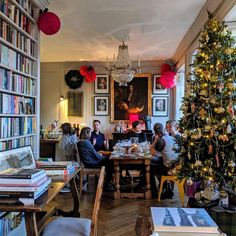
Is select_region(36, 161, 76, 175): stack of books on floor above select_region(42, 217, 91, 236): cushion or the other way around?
above

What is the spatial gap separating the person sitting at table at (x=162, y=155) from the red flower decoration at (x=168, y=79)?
2609 millimetres

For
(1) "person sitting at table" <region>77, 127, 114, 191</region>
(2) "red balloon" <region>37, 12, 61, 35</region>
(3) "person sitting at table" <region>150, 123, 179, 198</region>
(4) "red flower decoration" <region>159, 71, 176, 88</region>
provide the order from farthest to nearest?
(4) "red flower decoration" <region>159, 71, 176, 88</region> → (1) "person sitting at table" <region>77, 127, 114, 191</region> → (3) "person sitting at table" <region>150, 123, 179, 198</region> → (2) "red balloon" <region>37, 12, 61, 35</region>

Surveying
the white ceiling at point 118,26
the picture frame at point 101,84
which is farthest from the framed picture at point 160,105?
the picture frame at point 101,84

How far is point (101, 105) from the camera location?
25.5ft

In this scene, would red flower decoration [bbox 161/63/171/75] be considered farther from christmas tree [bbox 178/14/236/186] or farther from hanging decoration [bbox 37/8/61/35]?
christmas tree [bbox 178/14/236/186]

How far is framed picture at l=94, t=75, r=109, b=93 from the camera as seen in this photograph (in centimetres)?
776

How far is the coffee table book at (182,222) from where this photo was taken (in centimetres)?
154

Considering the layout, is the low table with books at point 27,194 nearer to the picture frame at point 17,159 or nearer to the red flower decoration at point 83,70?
the picture frame at point 17,159

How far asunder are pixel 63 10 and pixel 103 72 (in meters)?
3.92

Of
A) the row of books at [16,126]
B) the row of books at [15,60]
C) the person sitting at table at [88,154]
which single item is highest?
the row of books at [15,60]

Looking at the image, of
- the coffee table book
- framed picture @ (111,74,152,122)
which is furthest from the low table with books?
framed picture @ (111,74,152,122)

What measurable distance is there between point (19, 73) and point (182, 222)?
248 centimetres

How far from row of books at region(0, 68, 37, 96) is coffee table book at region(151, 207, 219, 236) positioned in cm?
201

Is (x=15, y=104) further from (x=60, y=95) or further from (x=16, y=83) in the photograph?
(x=60, y=95)
